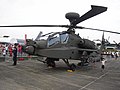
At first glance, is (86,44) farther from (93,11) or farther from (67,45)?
(93,11)

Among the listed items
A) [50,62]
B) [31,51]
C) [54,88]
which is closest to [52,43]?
[31,51]

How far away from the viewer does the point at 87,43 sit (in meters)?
14.4

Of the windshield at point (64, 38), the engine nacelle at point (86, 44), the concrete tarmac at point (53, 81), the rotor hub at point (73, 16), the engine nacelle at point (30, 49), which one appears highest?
the rotor hub at point (73, 16)

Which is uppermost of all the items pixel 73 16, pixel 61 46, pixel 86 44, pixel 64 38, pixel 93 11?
pixel 73 16

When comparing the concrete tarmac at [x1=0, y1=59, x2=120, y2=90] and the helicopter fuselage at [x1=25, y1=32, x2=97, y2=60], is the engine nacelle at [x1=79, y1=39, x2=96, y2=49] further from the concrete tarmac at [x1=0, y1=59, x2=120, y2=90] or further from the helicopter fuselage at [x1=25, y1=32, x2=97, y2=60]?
the concrete tarmac at [x1=0, y1=59, x2=120, y2=90]

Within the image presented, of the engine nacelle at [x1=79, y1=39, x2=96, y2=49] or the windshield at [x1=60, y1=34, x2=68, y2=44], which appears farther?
the engine nacelle at [x1=79, y1=39, x2=96, y2=49]

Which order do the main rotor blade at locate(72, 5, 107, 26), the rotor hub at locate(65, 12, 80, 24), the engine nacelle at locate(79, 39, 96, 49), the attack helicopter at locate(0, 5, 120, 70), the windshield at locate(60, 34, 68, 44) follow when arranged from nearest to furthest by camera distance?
the main rotor blade at locate(72, 5, 107, 26), the attack helicopter at locate(0, 5, 120, 70), the rotor hub at locate(65, 12, 80, 24), the windshield at locate(60, 34, 68, 44), the engine nacelle at locate(79, 39, 96, 49)

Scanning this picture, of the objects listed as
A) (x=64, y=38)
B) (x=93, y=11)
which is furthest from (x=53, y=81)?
(x=64, y=38)

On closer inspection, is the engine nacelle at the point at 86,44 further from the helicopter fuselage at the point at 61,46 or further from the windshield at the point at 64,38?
the windshield at the point at 64,38

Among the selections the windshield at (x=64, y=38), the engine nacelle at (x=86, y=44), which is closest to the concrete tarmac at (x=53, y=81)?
the windshield at (x=64, y=38)

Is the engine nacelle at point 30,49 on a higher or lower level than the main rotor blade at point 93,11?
lower

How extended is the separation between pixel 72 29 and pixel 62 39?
1.48 m

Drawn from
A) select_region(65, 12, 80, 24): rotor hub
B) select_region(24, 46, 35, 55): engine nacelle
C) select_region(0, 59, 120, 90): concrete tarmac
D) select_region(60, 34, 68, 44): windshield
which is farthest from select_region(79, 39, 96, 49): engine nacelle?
select_region(24, 46, 35, 55): engine nacelle

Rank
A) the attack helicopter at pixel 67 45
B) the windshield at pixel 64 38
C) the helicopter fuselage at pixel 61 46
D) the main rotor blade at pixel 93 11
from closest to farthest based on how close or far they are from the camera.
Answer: the main rotor blade at pixel 93 11 < the attack helicopter at pixel 67 45 < the helicopter fuselage at pixel 61 46 < the windshield at pixel 64 38
